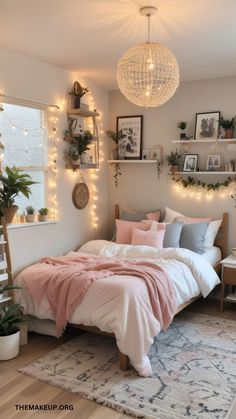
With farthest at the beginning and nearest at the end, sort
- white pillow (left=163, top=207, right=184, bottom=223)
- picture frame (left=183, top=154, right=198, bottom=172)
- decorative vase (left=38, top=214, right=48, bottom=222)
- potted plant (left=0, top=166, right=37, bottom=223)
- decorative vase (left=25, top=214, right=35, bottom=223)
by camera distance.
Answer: white pillow (left=163, top=207, right=184, bottom=223) < picture frame (left=183, top=154, right=198, bottom=172) < decorative vase (left=38, top=214, right=48, bottom=222) < decorative vase (left=25, top=214, right=35, bottom=223) < potted plant (left=0, top=166, right=37, bottom=223)

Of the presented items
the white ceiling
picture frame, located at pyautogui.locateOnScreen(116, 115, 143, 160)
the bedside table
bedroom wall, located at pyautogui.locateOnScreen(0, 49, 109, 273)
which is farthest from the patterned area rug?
the white ceiling

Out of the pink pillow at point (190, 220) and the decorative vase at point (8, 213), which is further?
the pink pillow at point (190, 220)

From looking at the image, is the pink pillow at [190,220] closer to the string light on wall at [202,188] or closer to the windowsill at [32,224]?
the string light on wall at [202,188]

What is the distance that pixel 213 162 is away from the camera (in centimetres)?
457

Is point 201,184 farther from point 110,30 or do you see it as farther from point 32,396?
point 32,396

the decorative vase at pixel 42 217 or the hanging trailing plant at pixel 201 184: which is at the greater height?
the hanging trailing plant at pixel 201 184

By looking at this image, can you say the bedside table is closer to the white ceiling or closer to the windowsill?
the windowsill

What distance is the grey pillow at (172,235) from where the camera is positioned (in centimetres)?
428

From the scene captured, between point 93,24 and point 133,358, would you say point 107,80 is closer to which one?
point 93,24

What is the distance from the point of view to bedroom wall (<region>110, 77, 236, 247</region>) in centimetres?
455

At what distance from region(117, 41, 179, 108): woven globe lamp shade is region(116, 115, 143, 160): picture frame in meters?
2.27

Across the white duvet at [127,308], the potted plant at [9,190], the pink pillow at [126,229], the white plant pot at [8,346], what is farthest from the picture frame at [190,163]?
the white plant pot at [8,346]

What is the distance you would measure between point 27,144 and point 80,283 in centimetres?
167

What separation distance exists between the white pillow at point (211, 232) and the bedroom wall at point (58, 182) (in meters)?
1.48
